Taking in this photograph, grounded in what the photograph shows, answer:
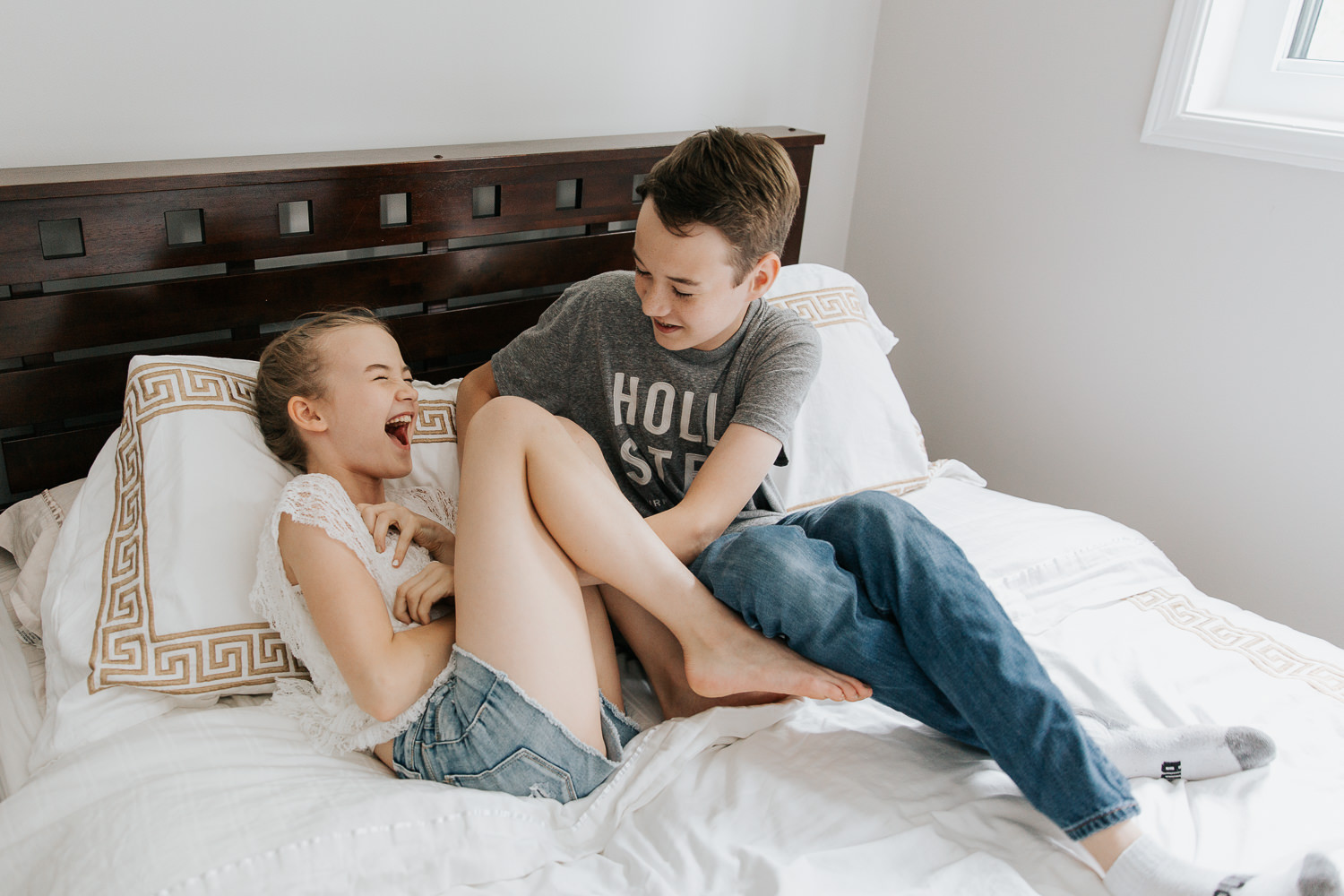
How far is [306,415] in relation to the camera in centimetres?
124

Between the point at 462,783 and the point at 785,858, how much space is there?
1.12 ft

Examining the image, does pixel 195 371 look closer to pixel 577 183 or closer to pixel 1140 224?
pixel 577 183

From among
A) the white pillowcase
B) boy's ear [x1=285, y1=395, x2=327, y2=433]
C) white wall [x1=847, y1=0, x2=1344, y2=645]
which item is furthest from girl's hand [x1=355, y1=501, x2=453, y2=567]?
white wall [x1=847, y1=0, x2=1344, y2=645]

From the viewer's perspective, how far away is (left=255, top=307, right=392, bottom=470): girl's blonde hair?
→ 4.07ft

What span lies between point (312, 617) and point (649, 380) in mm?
547

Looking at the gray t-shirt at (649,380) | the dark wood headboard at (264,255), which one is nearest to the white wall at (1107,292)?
the dark wood headboard at (264,255)

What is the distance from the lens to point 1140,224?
188 cm

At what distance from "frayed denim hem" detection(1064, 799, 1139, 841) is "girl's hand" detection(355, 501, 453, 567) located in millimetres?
790

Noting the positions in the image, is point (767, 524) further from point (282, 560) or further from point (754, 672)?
point (282, 560)

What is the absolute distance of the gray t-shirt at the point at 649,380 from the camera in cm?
133

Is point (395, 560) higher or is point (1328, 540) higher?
point (395, 560)

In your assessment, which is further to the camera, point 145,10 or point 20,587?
point 145,10

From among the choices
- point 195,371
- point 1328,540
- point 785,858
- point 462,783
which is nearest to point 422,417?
point 195,371

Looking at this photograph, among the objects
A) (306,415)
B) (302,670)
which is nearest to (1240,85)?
(306,415)
